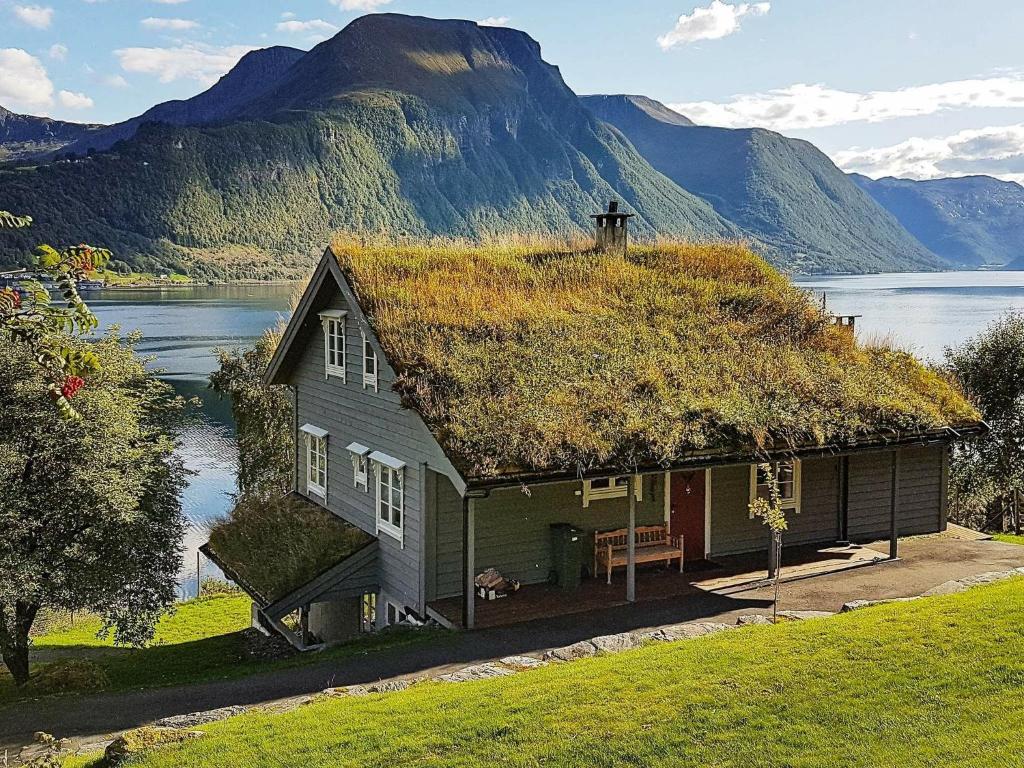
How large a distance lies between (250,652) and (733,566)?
33.2ft

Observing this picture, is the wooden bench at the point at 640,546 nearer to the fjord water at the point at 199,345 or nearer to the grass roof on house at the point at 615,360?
the grass roof on house at the point at 615,360

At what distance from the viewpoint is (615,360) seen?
17.0 m

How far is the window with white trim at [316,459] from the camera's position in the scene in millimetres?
20469

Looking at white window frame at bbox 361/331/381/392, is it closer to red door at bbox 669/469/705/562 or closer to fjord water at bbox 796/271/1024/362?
red door at bbox 669/469/705/562

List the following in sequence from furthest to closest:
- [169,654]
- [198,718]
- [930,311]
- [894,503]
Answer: [930,311] < [169,654] < [894,503] < [198,718]

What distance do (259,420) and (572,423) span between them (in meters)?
23.8

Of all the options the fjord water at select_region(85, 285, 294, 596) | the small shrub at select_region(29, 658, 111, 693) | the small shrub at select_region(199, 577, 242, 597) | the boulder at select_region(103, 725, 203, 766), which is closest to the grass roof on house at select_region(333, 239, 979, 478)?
the boulder at select_region(103, 725, 203, 766)

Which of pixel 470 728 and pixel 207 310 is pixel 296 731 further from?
pixel 207 310

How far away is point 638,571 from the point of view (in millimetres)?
17375

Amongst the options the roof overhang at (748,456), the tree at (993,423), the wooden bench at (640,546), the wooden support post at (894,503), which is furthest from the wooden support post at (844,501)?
the tree at (993,423)

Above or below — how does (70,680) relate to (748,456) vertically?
below

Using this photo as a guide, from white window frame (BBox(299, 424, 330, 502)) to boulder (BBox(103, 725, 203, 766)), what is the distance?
9952mm

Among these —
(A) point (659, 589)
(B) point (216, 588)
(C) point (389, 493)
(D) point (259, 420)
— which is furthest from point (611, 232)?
(B) point (216, 588)

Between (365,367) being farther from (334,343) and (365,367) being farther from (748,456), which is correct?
(748,456)
